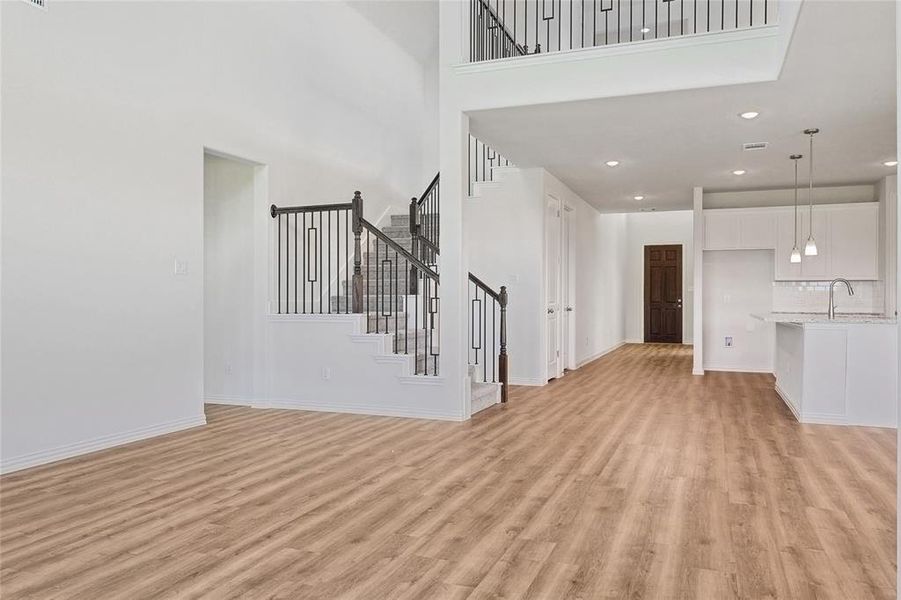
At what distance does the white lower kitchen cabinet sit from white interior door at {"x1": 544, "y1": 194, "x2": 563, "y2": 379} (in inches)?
123

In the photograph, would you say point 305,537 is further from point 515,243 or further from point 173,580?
point 515,243

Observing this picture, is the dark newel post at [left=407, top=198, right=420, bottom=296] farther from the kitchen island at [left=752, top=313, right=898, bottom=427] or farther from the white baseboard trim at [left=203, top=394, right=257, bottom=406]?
the kitchen island at [left=752, top=313, right=898, bottom=427]

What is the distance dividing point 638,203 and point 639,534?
28.4 ft

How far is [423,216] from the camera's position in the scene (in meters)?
8.11

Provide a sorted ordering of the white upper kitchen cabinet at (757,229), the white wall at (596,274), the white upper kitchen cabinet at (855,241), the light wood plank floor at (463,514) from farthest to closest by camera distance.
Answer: the white wall at (596,274)
the white upper kitchen cabinet at (757,229)
the white upper kitchen cabinet at (855,241)
the light wood plank floor at (463,514)

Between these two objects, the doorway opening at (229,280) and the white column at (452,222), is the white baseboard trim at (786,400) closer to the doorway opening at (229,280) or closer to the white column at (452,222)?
the white column at (452,222)

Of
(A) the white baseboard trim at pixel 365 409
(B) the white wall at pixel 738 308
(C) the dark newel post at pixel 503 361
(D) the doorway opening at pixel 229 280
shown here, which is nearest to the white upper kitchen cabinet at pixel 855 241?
(B) the white wall at pixel 738 308

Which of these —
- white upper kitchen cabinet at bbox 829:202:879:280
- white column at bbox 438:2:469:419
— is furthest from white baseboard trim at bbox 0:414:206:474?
white upper kitchen cabinet at bbox 829:202:879:280

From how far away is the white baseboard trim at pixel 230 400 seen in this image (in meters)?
6.57

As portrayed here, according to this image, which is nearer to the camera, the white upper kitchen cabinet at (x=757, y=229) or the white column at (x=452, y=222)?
the white column at (x=452, y=222)

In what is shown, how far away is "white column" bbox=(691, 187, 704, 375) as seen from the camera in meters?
9.12

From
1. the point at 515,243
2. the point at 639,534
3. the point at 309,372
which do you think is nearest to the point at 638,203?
the point at 515,243

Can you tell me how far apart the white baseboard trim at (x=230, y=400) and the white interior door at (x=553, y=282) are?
12.1ft

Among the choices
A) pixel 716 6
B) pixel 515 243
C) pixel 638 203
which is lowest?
pixel 515 243
